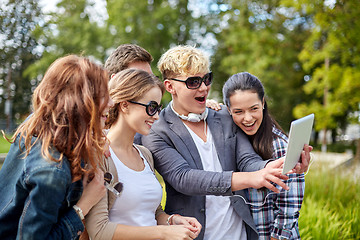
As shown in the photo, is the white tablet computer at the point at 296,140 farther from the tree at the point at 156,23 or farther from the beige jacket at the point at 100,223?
the tree at the point at 156,23

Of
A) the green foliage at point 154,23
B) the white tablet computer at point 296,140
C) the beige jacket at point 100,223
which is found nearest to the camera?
the beige jacket at point 100,223

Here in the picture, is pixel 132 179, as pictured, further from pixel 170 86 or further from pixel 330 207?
pixel 330 207

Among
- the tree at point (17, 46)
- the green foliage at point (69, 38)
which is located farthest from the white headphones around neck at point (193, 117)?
the green foliage at point (69, 38)

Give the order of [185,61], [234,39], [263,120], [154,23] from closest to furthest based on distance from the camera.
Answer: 1. [185,61]
2. [263,120]
3. [234,39]
4. [154,23]

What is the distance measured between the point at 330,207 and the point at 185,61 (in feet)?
14.7

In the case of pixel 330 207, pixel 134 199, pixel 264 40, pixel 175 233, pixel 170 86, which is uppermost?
pixel 264 40

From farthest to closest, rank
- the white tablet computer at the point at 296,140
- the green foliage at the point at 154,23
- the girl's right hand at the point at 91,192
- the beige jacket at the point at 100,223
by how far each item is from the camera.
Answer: the green foliage at the point at 154,23 < the white tablet computer at the point at 296,140 < the beige jacket at the point at 100,223 < the girl's right hand at the point at 91,192

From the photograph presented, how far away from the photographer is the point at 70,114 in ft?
5.19

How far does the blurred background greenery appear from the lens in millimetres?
12094

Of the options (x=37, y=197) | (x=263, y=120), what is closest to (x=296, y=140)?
(x=263, y=120)

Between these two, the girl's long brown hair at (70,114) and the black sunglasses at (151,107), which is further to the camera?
the black sunglasses at (151,107)

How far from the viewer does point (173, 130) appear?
2512mm

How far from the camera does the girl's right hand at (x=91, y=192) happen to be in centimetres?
170

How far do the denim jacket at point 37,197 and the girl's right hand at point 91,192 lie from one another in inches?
1.6
